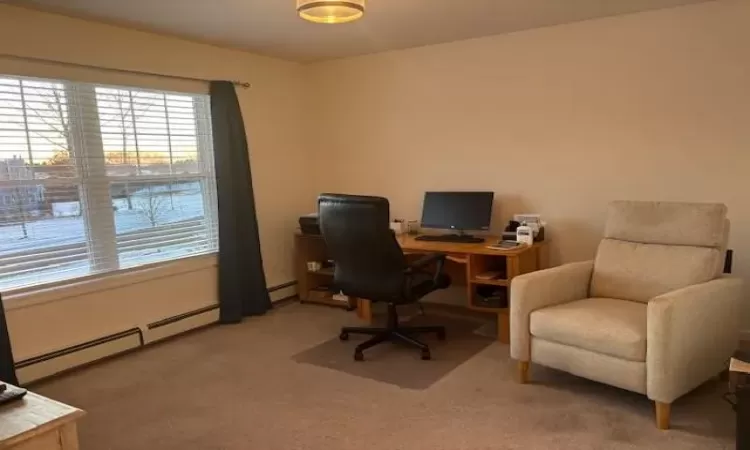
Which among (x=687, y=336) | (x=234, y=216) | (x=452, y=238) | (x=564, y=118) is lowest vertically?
(x=687, y=336)

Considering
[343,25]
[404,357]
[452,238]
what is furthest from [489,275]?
[343,25]

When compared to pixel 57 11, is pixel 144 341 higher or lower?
lower

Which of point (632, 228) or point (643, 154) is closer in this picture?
point (632, 228)

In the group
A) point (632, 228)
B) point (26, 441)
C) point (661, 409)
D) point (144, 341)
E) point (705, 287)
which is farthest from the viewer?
point (144, 341)

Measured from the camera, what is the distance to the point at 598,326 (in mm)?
2619

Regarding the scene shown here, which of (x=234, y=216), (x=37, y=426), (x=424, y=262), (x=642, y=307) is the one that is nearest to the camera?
(x=37, y=426)

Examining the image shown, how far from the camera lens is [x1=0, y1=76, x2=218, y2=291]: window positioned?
3.22m

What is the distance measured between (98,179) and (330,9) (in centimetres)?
198

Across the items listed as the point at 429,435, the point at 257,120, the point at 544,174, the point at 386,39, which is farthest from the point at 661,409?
the point at 257,120

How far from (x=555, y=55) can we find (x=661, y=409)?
2.48 m

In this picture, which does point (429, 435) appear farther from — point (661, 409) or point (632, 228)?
point (632, 228)

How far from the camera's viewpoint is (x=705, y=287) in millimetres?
2611

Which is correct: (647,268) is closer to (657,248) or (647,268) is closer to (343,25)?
(657,248)

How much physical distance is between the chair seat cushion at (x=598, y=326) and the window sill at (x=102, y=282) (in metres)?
2.56
